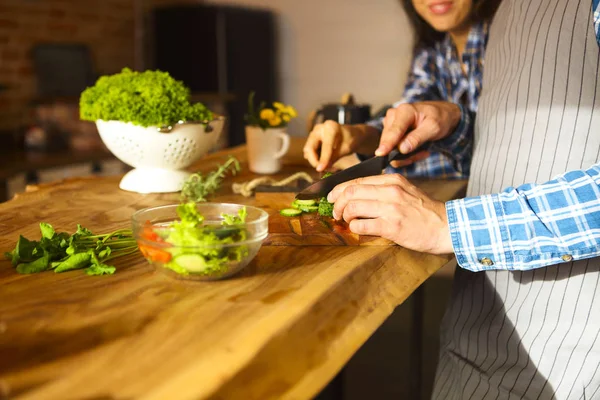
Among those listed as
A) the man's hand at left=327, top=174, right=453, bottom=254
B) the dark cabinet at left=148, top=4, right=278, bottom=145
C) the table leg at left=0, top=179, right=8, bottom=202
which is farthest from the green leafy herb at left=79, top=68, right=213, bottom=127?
the dark cabinet at left=148, top=4, right=278, bottom=145

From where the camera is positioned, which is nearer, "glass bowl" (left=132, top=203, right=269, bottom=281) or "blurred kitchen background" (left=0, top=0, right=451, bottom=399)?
"glass bowl" (left=132, top=203, right=269, bottom=281)

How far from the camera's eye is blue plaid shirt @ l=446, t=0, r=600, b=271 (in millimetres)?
983

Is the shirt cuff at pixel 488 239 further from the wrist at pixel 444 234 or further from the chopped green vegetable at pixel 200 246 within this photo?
the chopped green vegetable at pixel 200 246

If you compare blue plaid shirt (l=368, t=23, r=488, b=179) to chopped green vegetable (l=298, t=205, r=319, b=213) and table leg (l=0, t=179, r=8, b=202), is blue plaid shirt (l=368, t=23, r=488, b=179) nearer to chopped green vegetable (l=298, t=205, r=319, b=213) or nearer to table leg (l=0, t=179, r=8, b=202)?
chopped green vegetable (l=298, t=205, r=319, b=213)

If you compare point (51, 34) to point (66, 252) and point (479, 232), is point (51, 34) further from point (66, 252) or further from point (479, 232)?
point (479, 232)

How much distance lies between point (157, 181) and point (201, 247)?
670 millimetres

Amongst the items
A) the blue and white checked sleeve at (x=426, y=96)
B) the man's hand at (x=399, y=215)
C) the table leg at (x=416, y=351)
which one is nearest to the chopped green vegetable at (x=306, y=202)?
the man's hand at (x=399, y=215)

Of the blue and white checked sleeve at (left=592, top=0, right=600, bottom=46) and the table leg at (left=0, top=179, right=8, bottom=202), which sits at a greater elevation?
the blue and white checked sleeve at (left=592, top=0, right=600, bottom=46)

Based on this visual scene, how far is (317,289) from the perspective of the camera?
81cm

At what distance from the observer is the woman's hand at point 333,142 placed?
1.43 m

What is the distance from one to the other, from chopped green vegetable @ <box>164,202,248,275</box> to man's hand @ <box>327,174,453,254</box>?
0.85 feet

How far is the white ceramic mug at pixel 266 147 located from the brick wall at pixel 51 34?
245 cm

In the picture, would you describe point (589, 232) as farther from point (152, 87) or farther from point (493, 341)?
point (152, 87)

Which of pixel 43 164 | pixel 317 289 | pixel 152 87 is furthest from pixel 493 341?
pixel 43 164
